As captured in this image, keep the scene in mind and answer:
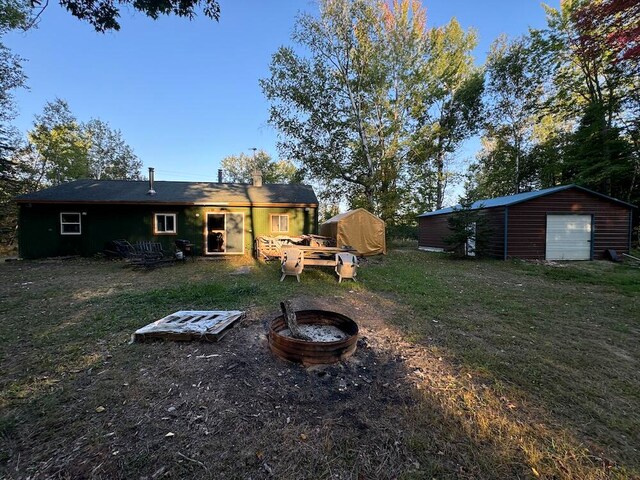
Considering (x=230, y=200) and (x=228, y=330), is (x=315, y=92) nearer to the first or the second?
(x=230, y=200)

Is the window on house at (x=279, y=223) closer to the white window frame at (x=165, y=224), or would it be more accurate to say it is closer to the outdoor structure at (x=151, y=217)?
the outdoor structure at (x=151, y=217)

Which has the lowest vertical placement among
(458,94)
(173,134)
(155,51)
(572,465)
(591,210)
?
(572,465)

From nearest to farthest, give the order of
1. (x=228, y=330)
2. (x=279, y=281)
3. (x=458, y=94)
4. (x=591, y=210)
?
Answer: (x=228, y=330) → (x=279, y=281) → (x=591, y=210) → (x=458, y=94)

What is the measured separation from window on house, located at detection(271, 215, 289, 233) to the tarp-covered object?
2.16 m

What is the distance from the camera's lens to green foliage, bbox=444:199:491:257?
1235 cm

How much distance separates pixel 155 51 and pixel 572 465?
14.0m

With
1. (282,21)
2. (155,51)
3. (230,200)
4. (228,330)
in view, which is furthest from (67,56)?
(228,330)

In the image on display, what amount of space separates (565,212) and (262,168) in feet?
108

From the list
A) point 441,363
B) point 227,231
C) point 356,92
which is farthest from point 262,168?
point 441,363

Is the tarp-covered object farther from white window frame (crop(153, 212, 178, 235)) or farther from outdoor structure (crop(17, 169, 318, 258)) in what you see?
white window frame (crop(153, 212, 178, 235))

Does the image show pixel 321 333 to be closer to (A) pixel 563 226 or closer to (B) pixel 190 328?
(B) pixel 190 328

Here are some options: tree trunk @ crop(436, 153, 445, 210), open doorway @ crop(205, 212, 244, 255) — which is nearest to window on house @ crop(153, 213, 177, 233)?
open doorway @ crop(205, 212, 244, 255)

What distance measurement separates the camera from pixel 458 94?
73.0 feet

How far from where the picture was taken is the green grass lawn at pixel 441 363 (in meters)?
1.81
